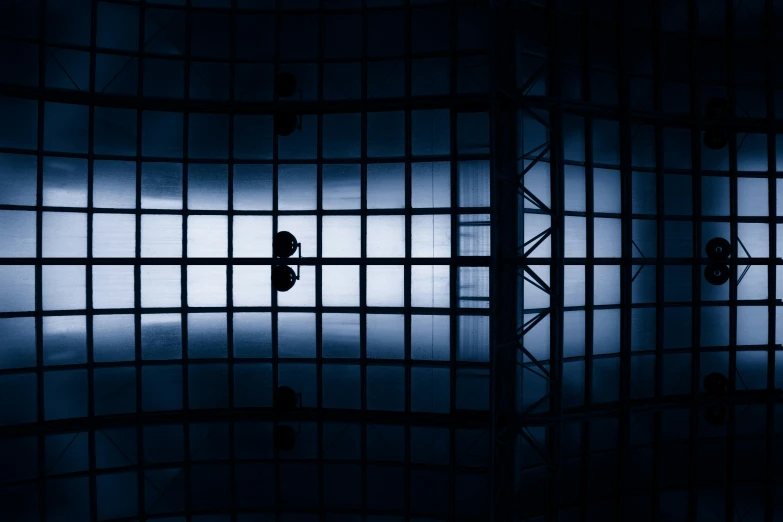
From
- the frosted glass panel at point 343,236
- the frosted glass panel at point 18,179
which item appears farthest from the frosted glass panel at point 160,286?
the frosted glass panel at point 343,236

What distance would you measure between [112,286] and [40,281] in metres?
1.92

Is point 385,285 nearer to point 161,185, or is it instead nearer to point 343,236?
point 343,236

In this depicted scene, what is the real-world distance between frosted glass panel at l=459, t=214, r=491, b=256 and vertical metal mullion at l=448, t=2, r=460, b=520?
0.18 m

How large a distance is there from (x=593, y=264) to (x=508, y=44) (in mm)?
6899

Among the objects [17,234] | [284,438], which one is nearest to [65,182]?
[17,234]

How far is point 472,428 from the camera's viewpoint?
604 inches

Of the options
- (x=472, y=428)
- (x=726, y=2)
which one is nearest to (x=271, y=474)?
(x=472, y=428)

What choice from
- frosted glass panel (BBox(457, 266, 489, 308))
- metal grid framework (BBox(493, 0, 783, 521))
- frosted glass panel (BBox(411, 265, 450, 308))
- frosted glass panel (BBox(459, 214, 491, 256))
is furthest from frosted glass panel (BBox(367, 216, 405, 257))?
metal grid framework (BBox(493, 0, 783, 521))

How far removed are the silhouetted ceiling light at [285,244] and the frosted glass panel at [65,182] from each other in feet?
19.6

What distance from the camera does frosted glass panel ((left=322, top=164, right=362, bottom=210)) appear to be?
51.1 ft

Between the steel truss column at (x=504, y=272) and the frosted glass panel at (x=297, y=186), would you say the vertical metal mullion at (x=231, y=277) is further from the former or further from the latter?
the steel truss column at (x=504, y=272)

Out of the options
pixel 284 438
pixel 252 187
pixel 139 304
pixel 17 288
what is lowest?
pixel 284 438

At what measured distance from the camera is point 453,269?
1526 cm

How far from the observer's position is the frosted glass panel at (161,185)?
50.6 ft
